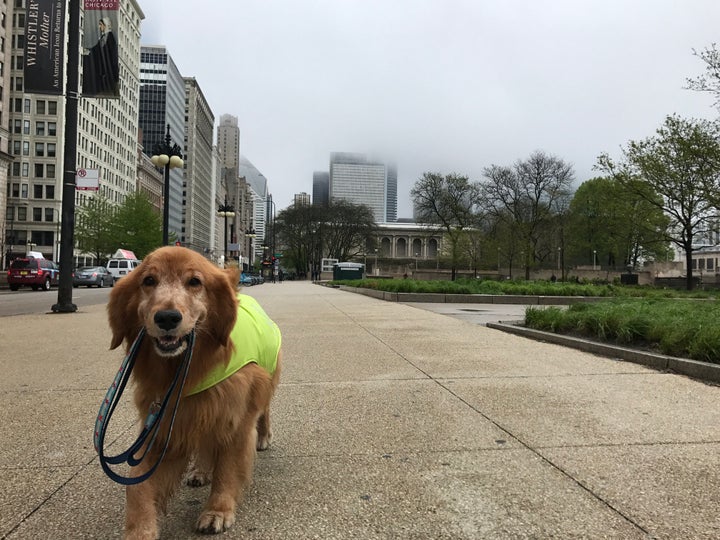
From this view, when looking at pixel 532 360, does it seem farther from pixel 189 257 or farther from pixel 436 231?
pixel 436 231

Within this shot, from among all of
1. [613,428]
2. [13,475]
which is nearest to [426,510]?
[613,428]

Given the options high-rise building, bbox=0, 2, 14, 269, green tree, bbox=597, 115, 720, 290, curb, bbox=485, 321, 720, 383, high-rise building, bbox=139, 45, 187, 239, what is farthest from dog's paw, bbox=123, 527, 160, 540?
high-rise building, bbox=139, 45, 187, 239

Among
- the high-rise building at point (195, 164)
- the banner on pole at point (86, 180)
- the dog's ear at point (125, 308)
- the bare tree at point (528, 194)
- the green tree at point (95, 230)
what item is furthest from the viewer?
the high-rise building at point (195, 164)

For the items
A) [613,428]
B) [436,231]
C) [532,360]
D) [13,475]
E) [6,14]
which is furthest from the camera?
[6,14]

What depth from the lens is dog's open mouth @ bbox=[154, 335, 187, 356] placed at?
2.01 m

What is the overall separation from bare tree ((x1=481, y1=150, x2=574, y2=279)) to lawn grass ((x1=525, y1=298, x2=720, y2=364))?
3953cm

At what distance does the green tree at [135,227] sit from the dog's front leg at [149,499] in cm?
6145

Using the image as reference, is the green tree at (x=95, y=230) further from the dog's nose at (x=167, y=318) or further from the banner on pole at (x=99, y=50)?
the dog's nose at (x=167, y=318)

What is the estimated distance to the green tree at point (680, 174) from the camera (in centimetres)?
2936

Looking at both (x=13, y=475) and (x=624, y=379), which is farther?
(x=624, y=379)

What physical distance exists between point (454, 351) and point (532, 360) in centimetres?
120

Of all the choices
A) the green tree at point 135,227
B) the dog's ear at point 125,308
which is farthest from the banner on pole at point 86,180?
the green tree at point 135,227

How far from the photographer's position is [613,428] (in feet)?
12.9

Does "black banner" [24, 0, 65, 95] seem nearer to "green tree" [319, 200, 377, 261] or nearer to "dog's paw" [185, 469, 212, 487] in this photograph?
"dog's paw" [185, 469, 212, 487]
